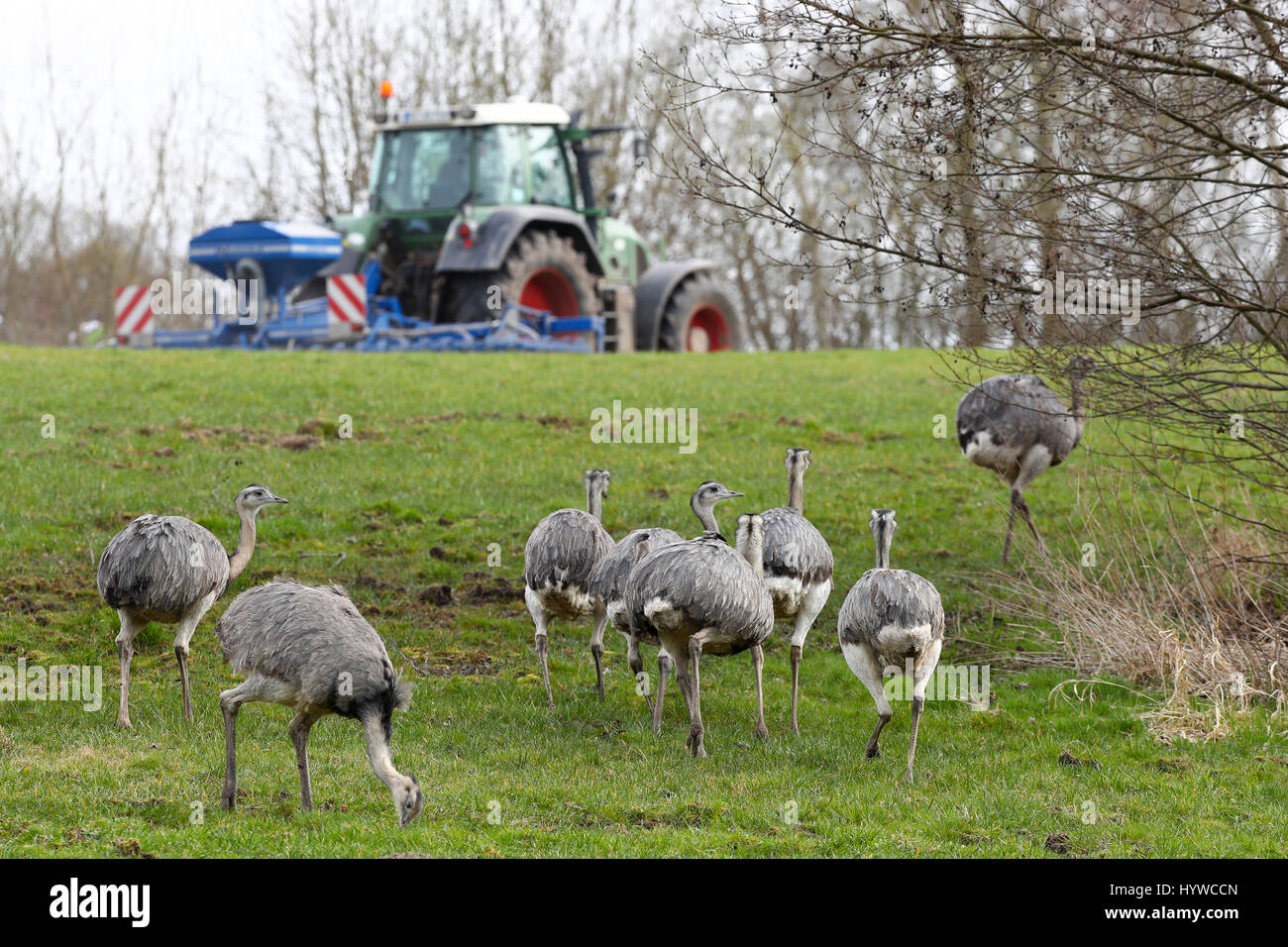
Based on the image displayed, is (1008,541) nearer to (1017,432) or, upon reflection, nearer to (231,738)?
(1017,432)

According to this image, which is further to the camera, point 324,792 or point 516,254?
point 516,254

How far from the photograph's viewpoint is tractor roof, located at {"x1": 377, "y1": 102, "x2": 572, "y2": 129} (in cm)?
2680

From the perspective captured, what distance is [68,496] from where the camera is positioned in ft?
45.8

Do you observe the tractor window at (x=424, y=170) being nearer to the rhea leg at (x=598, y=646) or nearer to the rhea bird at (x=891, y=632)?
the rhea leg at (x=598, y=646)

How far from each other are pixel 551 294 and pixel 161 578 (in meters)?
19.1

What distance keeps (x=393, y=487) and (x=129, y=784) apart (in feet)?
24.3

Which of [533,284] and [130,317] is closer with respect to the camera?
[130,317]

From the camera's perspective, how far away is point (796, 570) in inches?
390

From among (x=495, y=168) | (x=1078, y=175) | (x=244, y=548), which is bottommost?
(x=244, y=548)

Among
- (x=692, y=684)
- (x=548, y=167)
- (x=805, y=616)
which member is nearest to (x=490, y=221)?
(x=548, y=167)

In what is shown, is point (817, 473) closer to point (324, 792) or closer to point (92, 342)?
point (324, 792)
